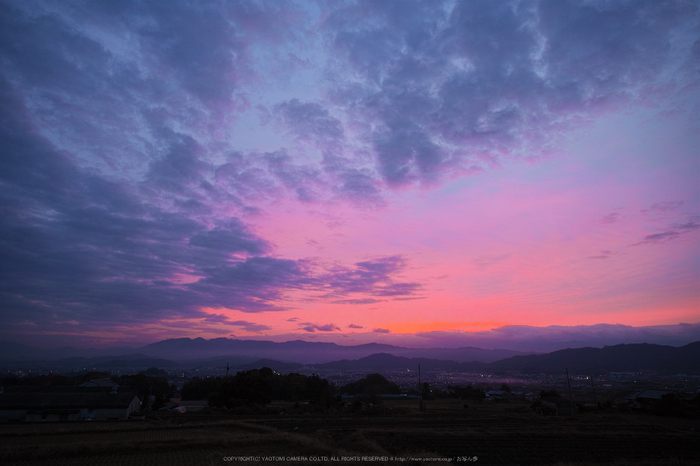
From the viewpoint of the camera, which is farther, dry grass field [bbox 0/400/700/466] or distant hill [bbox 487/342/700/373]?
distant hill [bbox 487/342/700/373]

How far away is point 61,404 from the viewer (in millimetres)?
39844

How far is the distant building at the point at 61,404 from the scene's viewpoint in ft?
125

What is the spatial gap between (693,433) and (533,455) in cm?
2020

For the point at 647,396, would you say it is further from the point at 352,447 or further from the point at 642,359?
the point at 642,359

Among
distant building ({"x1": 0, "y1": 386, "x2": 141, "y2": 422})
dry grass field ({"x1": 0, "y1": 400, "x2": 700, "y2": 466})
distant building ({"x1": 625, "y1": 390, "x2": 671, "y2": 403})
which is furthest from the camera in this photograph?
distant building ({"x1": 625, "y1": 390, "x2": 671, "y2": 403})

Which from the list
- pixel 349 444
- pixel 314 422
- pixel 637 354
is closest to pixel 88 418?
pixel 314 422

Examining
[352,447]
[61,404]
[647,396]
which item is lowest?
[647,396]

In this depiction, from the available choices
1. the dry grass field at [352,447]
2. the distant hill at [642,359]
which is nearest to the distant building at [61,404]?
the dry grass field at [352,447]

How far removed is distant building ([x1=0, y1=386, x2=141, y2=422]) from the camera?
38250 millimetres

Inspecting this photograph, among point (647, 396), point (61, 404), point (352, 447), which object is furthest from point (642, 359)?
point (61, 404)

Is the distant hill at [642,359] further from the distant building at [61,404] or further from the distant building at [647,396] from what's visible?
the distant building at [61,404]

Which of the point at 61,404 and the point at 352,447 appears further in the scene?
the point at 61,404

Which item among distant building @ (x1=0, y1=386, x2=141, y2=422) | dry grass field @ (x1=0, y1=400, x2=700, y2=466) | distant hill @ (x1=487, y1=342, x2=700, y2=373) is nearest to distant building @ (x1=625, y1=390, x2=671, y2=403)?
dry grass field @ (x1=0, y1=400, x2=700, y2=466)

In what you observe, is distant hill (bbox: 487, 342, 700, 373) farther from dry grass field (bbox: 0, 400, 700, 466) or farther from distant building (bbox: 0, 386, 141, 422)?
distant building (bbox: 0, 386, 141, 422)
